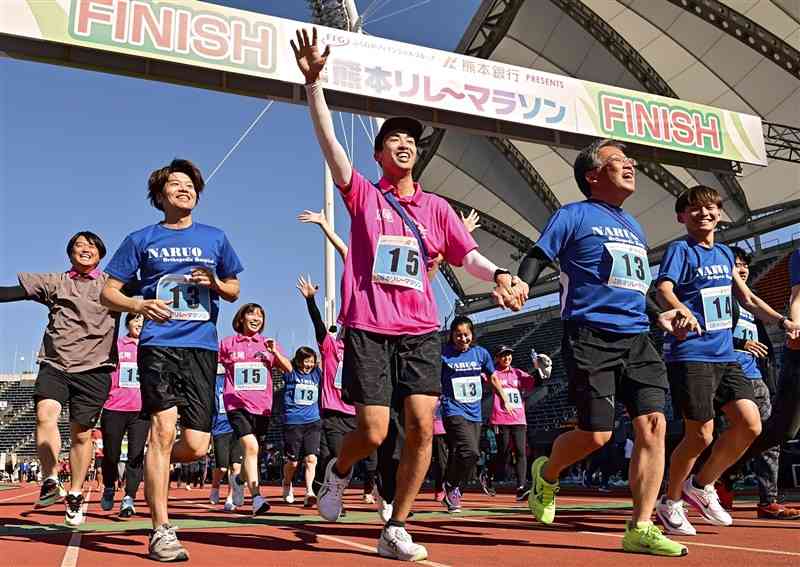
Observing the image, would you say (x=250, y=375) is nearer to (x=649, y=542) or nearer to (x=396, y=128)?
(x=396, y=128)

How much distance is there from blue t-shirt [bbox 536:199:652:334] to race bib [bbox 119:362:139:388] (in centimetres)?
456

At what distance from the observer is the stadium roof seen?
22578 mm

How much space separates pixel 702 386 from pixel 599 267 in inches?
49.8

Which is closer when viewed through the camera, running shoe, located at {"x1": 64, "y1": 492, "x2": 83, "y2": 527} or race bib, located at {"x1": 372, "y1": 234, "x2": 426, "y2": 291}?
race bib, located at {"x1": 372, "y1": 234, "x2": 426, "y2": 291}

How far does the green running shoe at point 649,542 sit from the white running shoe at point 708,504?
180 centimetres

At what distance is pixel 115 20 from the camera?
1123 centimetres

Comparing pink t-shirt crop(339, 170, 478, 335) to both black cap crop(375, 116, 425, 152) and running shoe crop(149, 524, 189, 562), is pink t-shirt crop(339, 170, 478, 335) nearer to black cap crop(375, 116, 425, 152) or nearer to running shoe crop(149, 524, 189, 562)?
black cap crop(375, 116, 425, 152)

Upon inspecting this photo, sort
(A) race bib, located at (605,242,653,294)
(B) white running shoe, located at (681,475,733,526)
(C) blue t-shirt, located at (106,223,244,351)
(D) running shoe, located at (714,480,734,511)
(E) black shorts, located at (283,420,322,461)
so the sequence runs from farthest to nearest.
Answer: (E) black shorts, located at (283,420,322,461) → (D) running shoe, located at (714,480,734,511) → (B) white running shoe, located at (681,475,733,526) → (A) race bib, located at (605,242,653,294) → (C) blue t-shirt, located at (106,223,244,351)

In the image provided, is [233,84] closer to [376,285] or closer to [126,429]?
[126,429]

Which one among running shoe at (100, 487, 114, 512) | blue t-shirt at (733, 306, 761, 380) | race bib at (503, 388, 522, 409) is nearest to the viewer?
blue t-shirt at (733, 306, 761, 380)

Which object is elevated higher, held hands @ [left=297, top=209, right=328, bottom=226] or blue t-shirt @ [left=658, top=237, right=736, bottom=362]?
held hands @ [left=297, top=209, right=328, bottom=226]

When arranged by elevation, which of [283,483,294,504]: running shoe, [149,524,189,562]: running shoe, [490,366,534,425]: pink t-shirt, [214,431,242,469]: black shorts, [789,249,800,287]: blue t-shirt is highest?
[789,249,800,287]: blue t-shirt

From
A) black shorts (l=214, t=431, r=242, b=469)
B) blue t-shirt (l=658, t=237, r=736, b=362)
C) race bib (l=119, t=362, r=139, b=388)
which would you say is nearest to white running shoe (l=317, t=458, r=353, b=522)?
blue t-shirt (l=658, t=237, r=736, b=362)

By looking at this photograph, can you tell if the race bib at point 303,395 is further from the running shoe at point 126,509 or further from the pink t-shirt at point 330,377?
the running shoe at point 126,509
